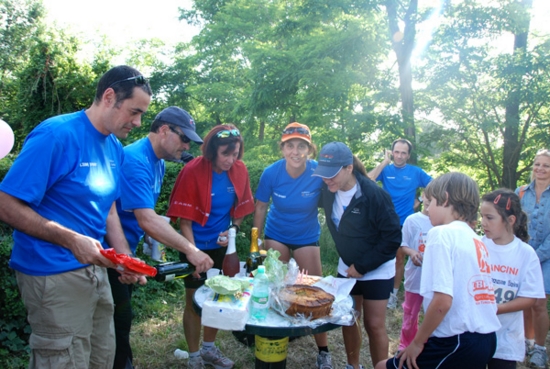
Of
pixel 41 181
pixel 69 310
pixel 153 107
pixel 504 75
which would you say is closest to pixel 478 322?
pixel 69 310

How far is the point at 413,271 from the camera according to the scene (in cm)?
340

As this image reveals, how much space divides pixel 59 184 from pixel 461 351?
7.09 ft

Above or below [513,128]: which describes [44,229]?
below

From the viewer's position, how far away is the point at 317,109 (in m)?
8.05

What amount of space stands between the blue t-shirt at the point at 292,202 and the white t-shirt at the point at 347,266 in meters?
0.35

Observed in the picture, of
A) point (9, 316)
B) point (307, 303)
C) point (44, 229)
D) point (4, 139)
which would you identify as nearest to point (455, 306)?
point (307, 303)

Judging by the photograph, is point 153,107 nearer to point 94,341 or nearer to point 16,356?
point 16,356

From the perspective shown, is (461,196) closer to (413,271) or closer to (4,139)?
(413,271)

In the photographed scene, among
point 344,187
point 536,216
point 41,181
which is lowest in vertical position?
point 536,216

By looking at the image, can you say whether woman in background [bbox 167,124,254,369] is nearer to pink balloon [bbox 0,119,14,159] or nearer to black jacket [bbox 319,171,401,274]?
black jacket [bbox 319,171,401,274]

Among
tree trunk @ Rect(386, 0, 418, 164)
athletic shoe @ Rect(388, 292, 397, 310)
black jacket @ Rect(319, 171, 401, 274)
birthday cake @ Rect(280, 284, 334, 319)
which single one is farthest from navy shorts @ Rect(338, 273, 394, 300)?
tree trunk @ Rect(386, 0, 418, 164)

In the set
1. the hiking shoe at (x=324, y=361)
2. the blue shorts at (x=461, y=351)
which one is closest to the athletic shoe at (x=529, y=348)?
the hiking shoe at (x=324, y=361)

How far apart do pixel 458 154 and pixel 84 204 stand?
25.6 ft

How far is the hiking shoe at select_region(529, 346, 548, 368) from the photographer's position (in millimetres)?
3580
